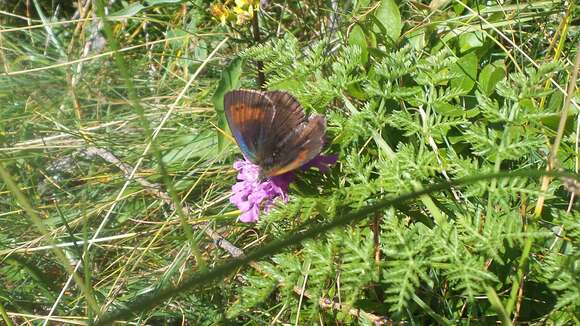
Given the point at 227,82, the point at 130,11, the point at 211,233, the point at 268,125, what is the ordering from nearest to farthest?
Answer: the point at 268,125 < the point at 211,233 < the point at 227,82 < the point at 130,11

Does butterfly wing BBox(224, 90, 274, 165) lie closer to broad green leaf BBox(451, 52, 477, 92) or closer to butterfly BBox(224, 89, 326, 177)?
butterfly BBox(224, 89, 326, 177)

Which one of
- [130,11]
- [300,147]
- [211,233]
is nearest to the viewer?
[300,147]

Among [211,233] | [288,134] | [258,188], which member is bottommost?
[211,233]

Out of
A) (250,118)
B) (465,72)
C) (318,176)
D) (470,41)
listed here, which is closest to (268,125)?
(250,118)

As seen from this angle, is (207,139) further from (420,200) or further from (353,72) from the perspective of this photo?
(420,200)

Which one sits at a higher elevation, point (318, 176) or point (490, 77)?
point (490, 77)

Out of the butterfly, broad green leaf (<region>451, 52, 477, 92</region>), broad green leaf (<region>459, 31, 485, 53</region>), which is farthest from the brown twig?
broad green leaf (<region>459, 31, 485, 53</region>)

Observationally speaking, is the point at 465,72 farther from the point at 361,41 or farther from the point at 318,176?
the point at 318,176
